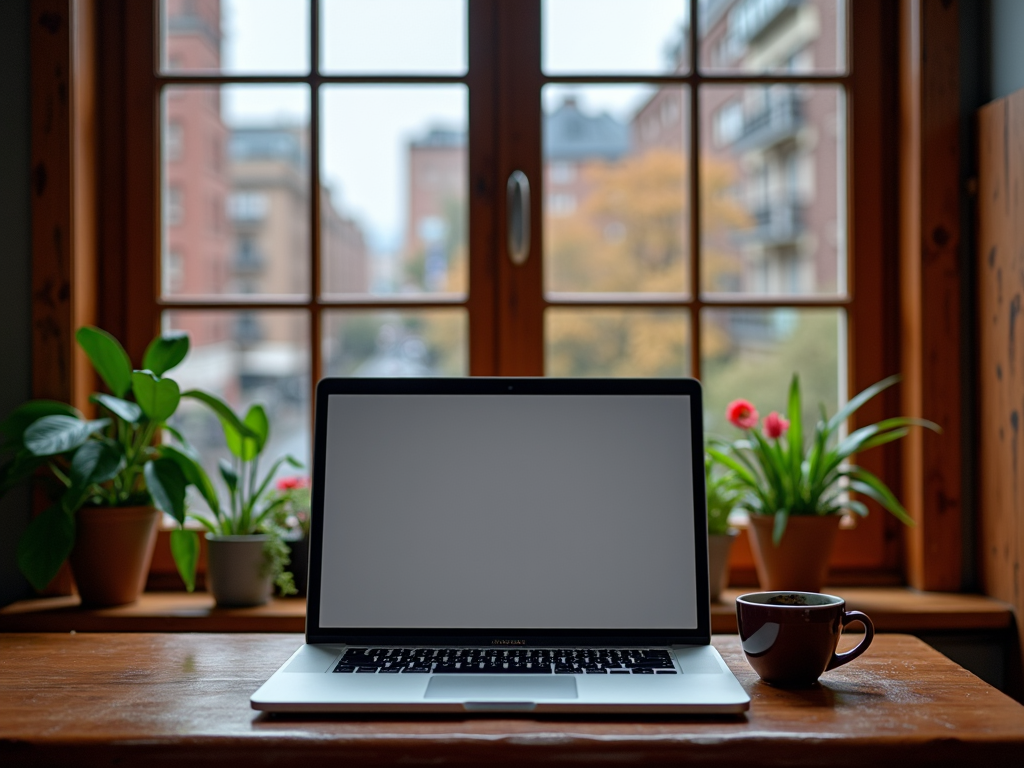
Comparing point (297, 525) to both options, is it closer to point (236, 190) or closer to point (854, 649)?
point (236, 190)

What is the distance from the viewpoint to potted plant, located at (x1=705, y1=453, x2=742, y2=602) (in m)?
1.62

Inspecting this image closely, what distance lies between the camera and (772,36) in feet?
5.98

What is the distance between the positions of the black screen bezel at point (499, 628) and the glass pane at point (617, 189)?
59 centimetres

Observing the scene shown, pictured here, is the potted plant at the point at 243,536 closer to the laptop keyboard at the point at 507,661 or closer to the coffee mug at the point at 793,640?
the laptop keyboard at the point at 507,661

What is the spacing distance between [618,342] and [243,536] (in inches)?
31.7

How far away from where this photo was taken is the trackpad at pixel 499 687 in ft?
3.29

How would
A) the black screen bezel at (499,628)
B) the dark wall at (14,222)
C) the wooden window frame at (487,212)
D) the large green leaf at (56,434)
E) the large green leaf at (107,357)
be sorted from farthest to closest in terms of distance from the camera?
1. the wooden window frame at (487,212)
2. the dark wall at (14,222)
3. the large green leaf at (107,357)
4. the large green leaf at (56,434)
5. the black screen bezel at (499,628)

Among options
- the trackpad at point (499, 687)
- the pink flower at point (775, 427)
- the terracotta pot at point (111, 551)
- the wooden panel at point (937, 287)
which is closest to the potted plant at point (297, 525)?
the terracotta pot at point (111, 551)

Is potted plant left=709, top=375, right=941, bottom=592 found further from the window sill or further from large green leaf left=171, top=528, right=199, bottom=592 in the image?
large green leaf left=171, top=528, right=199, bottom=592

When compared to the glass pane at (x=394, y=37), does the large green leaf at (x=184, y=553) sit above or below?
below

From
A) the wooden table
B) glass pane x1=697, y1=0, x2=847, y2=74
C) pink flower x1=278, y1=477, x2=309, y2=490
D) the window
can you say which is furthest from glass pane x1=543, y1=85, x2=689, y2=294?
the wooden table

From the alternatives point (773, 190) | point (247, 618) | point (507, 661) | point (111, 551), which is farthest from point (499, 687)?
point (773, 190)

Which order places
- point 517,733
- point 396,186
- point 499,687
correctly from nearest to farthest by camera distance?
point 517,733 → point 499,687 → point 396,186

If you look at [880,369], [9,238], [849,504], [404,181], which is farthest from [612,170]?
[9,238]
